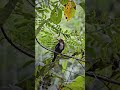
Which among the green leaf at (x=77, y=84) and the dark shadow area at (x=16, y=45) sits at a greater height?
the dark shadow area at (x=16, y=45)

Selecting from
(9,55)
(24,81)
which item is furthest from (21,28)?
(24,81)

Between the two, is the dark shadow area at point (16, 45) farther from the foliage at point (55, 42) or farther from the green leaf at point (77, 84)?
the green leaf at point (77, 84)

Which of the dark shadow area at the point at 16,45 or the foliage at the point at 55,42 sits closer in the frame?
the dark shadow area at the point at 16,45

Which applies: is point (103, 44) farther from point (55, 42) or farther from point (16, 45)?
point (16, 45)

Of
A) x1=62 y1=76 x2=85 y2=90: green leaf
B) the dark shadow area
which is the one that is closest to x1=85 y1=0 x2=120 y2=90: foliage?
x1=62 y1=76 x2=85 y2=90: green leaf

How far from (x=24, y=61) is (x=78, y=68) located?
0.42 meters

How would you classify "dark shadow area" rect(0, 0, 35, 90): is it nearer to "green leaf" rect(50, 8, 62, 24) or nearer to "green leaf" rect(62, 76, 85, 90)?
"green leaf" rect(50, 8, 62, 24)

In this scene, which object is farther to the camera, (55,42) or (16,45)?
(55,42)

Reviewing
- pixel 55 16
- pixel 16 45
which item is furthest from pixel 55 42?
pixel 16 45

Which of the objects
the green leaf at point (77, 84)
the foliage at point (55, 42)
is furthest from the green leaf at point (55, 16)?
the green leaf at point (77, 84)

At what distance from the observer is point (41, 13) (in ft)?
6.17

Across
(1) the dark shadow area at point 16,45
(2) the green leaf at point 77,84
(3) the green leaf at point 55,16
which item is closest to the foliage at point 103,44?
(2) the green leaf at point 77,84

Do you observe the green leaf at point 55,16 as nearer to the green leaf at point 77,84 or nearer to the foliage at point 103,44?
the foliage at point 103,44

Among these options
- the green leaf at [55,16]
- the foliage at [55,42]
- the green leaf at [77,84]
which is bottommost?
the green leaf at [77,84]
